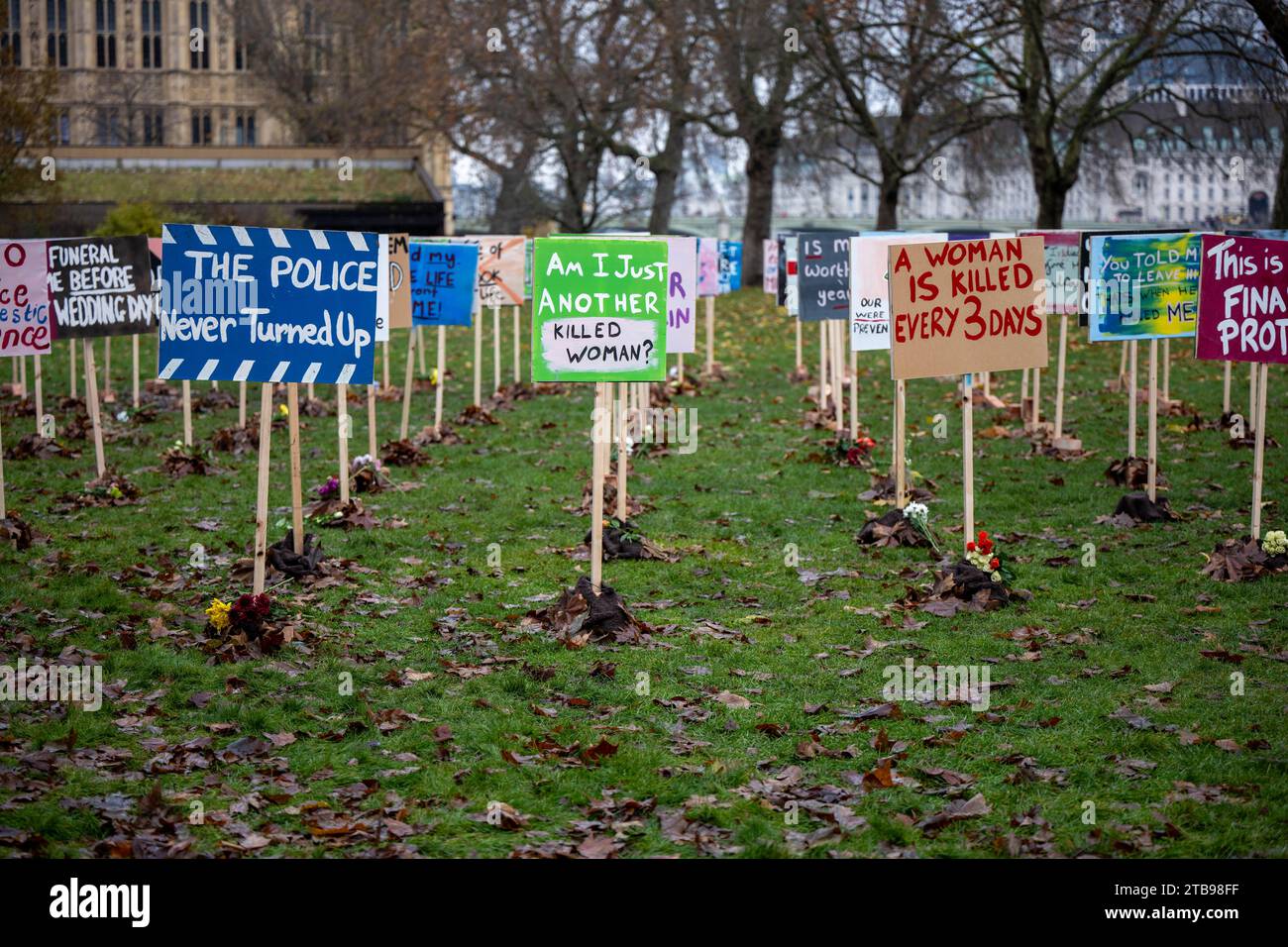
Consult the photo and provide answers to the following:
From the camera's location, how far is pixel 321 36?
57.8 meters

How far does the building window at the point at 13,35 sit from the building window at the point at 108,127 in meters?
4.00

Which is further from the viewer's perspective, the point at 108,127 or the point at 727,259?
the point at 108,127

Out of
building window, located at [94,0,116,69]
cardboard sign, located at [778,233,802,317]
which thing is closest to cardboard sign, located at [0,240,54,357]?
cardboard sign, located at [778,233,802,317]

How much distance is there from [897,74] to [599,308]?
28230 millimetres

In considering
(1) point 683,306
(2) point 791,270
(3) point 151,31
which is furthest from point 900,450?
(3) point 151,31

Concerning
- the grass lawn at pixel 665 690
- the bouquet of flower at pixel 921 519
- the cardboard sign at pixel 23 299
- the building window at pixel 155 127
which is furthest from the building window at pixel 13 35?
the bouquet of flower at pixel 921 519

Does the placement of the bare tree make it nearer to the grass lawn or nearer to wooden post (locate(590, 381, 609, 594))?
the grass lawn

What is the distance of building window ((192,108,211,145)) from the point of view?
266ft

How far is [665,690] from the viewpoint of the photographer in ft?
27.6

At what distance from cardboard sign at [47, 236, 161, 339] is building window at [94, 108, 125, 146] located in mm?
49238

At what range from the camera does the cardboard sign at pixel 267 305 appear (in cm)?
931

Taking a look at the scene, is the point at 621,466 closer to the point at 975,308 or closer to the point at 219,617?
the point at 975,308

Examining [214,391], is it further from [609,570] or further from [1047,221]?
[1047,221]
